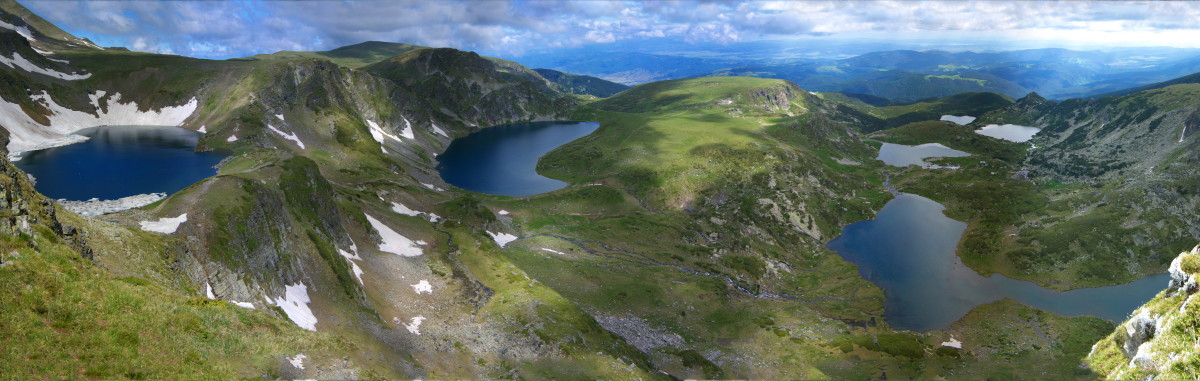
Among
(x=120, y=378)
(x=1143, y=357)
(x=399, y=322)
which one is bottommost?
(x=399, y=322)

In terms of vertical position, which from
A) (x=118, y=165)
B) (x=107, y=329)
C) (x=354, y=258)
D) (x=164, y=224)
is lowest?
(x=354, y=258)

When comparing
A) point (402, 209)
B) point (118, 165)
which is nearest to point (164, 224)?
point (402, 209)

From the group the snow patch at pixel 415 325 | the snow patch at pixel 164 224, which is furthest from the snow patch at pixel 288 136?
the snow patch at pixel 164 224

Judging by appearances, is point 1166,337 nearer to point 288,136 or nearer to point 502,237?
point 502,237

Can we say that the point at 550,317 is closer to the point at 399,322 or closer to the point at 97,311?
the point at 399,322

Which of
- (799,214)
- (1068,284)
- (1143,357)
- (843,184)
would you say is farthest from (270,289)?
(843,184)

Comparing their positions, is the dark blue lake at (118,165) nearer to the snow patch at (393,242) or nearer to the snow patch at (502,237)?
the snow patch at (393,242)
